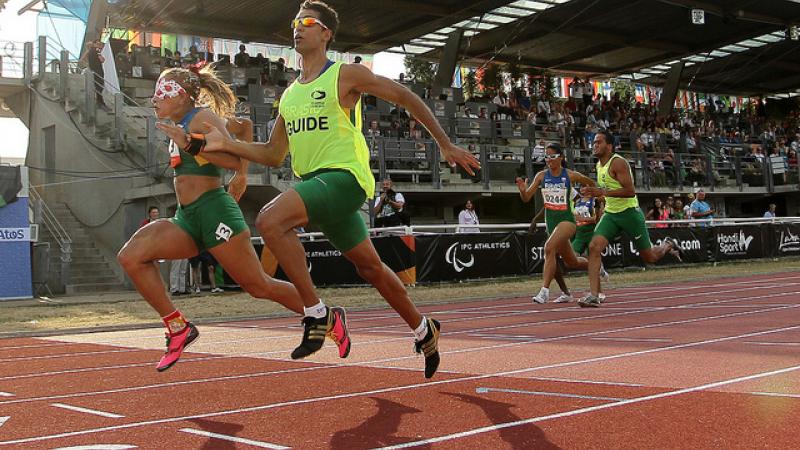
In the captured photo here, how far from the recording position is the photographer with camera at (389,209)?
17766 mm

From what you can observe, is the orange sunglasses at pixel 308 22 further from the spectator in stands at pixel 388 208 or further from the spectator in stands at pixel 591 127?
the spectator in stands at pixel 591 127

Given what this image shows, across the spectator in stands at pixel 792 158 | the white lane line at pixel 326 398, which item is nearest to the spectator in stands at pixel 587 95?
the spectator in stands at pixel 792 158

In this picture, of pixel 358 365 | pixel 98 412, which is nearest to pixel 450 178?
pixel 358 365

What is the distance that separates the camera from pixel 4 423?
4.16 metres

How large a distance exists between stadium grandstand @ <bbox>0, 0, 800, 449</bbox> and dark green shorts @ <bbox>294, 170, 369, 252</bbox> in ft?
0.53

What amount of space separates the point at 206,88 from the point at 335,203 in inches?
75.6

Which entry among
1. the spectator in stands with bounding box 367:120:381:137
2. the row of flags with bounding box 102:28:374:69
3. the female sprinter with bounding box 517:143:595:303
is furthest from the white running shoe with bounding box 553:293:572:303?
the row of flags with bounding box 102:28:374:69

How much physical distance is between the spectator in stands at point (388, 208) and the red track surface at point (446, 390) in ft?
29.5

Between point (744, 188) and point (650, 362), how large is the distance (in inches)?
1197

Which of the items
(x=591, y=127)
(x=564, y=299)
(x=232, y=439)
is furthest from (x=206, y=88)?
(x=591, y=127)

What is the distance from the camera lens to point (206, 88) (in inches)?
241

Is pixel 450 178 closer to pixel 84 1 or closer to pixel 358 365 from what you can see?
pixel 84 1

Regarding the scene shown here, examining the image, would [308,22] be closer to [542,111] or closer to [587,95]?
[542,111]

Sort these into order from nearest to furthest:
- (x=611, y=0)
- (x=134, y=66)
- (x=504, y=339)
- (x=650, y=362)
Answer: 1. (x=650, y=362)
2. (x=504, y=339)
3. (x=134, y=66)
4. (x=611, y=0)
